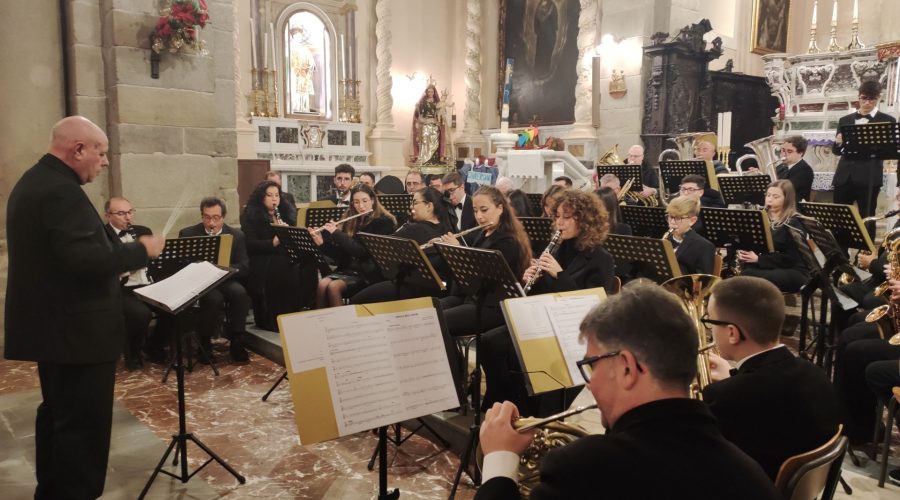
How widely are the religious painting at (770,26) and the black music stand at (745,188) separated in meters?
9.33

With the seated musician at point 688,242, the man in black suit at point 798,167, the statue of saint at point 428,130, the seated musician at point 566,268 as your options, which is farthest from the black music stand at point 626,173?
the statue of saint at point 428,130

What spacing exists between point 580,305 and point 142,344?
414cm

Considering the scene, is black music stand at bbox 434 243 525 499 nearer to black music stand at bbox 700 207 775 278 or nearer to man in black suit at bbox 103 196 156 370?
black music stand at bbox 700 207 775 278

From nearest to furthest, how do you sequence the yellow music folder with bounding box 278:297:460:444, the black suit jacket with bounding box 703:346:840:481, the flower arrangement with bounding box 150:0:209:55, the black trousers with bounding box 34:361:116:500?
the black suit jacket with bounding box 703:346:840:481, the yellow music folder with bounding box 278:297:460:444, the black trousers with bounding box 34:361:116:500, the flower arrangement with bounding box 150:0:209:55

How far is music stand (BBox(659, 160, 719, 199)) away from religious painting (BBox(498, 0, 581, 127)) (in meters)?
7.44

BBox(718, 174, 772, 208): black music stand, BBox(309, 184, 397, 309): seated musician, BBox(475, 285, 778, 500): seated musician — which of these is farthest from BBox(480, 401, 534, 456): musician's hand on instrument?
BBox(718, 174, 772, 208): black music stand

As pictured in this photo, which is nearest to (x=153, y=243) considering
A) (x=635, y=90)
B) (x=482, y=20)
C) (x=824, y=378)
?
(x=824, y=378)

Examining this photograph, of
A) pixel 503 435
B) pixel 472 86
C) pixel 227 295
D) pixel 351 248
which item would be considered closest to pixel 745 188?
pixel 351 248

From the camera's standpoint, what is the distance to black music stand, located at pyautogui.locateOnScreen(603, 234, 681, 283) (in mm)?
4199

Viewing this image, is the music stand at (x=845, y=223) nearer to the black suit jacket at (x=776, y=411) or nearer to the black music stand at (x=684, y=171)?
the black music stand at (x=684, y=171)

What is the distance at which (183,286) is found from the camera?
3322 mm

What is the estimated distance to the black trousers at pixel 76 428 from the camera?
2.79 m

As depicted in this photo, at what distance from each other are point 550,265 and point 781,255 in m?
2.42

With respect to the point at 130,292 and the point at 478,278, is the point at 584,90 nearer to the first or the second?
the point at 130,292
